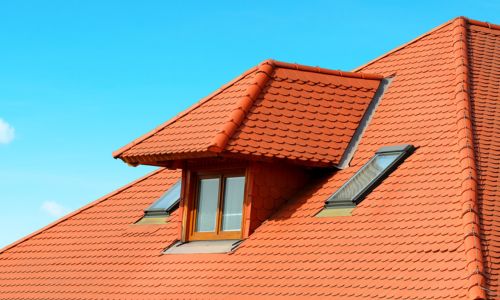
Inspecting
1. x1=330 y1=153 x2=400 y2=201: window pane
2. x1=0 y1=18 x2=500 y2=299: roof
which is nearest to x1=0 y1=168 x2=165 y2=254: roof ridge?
x1=0 y1=18 x2=500 y2=299: roof

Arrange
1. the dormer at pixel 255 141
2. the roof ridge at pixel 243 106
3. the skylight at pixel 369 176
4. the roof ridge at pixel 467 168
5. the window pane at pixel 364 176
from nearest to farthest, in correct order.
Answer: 1. the roof ridge at pixel 467 168
2. the skylight at pixel 369 176
3. the window pane at pixel 364 176
4. the roof ridge at pixel 243 106
5. the dormer at pixel 255 141

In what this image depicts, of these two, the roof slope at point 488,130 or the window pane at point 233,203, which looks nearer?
the roof slope at point 488,130

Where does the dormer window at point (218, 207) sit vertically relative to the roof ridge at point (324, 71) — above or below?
below

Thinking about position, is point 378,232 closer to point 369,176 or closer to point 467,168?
point 467,168

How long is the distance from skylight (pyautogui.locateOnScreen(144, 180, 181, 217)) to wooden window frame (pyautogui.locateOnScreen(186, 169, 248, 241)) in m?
1.57

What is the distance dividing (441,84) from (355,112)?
1682mm

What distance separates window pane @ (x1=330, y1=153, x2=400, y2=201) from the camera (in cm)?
1800

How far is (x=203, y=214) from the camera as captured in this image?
19891 mm

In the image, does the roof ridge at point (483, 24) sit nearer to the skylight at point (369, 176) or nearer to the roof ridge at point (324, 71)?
the roof ridge at point (324, 71)

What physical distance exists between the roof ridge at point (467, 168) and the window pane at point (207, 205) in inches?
180

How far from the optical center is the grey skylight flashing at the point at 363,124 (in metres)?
19.4

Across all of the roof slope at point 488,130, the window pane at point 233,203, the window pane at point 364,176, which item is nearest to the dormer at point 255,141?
the window pane at point 233,203

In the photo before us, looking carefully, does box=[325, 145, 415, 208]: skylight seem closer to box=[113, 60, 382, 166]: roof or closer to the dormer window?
box=[113, 60, 382, 166]: roof

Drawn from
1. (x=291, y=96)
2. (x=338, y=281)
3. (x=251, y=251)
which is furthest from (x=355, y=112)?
(x=338, y=281)
